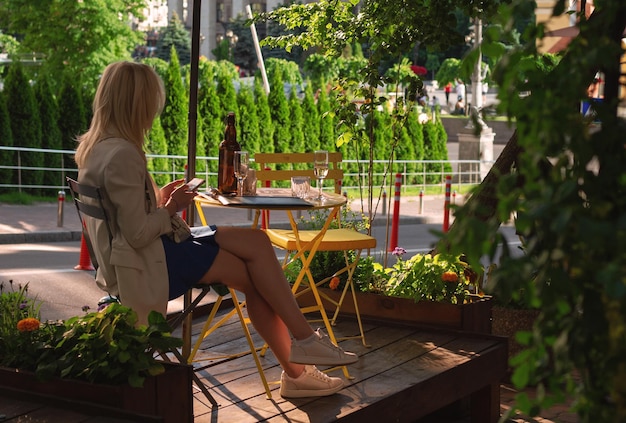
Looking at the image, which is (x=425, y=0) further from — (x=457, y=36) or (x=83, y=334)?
(x=83, y=334)

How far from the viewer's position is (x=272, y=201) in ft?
16.8

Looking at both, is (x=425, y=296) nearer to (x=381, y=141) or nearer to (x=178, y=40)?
(x=381, y=141)

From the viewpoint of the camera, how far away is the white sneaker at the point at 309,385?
4.76m

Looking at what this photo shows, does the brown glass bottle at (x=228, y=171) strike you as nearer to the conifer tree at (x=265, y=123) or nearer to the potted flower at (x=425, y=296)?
the potted flower at (x=425, y=296)

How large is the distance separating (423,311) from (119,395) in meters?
2.69

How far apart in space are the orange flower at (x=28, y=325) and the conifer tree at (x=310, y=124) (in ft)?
61.0

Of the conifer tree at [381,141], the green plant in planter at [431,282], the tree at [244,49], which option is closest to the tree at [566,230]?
the green plant in planter at [431,282]

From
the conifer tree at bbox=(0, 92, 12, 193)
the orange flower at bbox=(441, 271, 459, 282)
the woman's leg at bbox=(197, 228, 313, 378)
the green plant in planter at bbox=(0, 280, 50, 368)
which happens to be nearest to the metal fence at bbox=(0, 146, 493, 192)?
the conifer tree at bbox=(0, 92, 12, 193)

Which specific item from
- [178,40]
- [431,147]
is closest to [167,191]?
[431,147]

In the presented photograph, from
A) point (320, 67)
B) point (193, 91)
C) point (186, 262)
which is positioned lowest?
point (186, 262)

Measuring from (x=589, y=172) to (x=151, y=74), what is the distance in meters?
2.67

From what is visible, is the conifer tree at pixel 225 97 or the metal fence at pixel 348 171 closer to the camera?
the metal fence at pixel 348 171

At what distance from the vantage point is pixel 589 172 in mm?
2221

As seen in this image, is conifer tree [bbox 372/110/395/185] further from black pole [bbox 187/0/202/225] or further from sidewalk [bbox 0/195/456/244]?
black pole [bbox 187/0/202/225]
